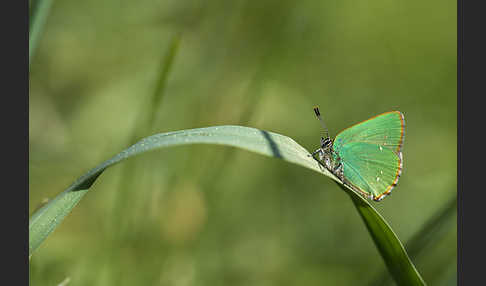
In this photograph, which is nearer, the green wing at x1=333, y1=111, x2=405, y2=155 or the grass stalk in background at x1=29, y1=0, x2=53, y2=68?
the grass stalk in background at x1=29, y1=0, x2=53, y2=68

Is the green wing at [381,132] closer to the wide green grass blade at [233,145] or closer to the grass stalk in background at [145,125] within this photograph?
the wide green grass blade at [233,145]

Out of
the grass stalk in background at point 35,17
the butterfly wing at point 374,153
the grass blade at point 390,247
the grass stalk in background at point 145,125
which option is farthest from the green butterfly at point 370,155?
the grass stalk in background at point 35,17

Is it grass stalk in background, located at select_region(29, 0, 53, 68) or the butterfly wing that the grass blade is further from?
grass stalk in background, located at select_region(29, 0, 53, 68)

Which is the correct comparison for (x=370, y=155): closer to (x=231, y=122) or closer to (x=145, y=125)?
(x=145, y=125)

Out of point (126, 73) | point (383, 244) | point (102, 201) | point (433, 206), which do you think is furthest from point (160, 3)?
point (383, 244)

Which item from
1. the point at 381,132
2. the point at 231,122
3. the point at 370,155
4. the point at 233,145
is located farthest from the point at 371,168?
the point at 231,122

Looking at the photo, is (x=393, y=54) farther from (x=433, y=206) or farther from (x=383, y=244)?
(x=383, y=244)

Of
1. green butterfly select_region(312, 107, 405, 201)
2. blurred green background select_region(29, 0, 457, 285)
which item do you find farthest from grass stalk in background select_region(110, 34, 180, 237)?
green butterfly select_region(312, 107, 405, 201)
